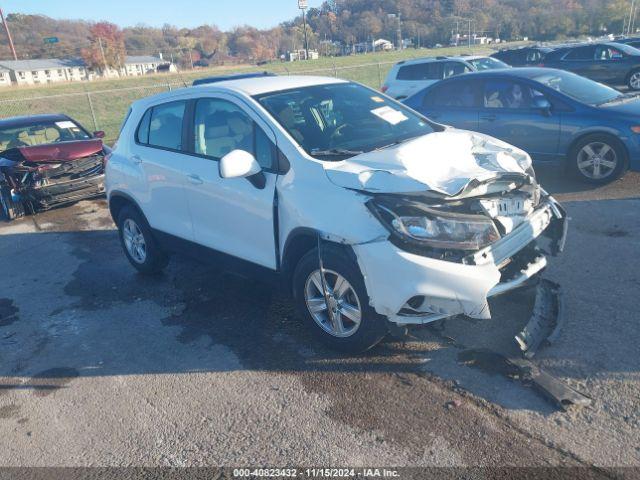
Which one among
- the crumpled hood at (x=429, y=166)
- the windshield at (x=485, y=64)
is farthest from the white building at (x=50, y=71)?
the crumpled hood at (x=429, y=166)

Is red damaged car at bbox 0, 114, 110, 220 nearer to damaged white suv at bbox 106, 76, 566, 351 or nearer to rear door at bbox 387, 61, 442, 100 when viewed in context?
damaged white suv at bbox 106, 76, 566, 351

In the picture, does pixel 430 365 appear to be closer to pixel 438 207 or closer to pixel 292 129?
pixel 438 207

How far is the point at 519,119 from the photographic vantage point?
310 inches

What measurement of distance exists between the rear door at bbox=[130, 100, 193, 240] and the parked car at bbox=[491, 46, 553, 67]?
1664 centimetres

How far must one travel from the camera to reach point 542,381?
128 inches

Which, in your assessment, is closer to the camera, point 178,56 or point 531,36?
point 531,36

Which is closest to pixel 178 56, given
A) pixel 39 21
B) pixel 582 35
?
pixel 39 21

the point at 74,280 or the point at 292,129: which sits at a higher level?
the point at 292,129

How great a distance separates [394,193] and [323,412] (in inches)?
54.8

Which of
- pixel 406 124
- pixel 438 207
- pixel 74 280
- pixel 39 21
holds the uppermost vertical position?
pixel 39 21

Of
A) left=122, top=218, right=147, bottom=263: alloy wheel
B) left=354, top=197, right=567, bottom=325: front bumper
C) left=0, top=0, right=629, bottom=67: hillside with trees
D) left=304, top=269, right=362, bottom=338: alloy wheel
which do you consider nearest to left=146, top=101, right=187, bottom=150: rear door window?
left=122, top=218, right=147, bottom=263: alloy wheel

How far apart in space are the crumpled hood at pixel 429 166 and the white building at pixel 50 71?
8626 cm

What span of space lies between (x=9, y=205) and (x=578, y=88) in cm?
877

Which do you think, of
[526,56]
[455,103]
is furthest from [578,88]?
[526,56]
